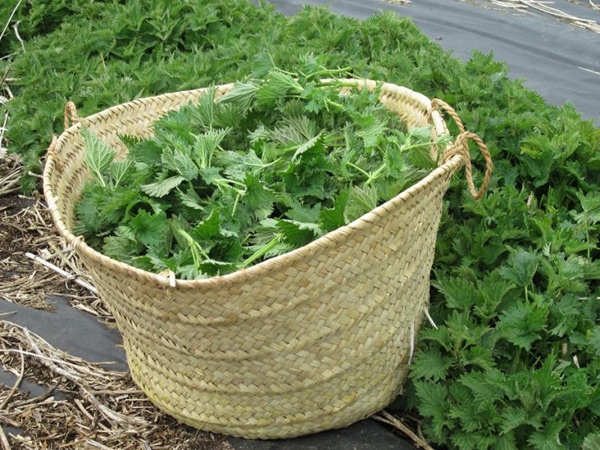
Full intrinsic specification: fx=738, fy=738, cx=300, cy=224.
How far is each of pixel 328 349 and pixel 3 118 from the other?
266 centimetres

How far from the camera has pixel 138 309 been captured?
1.92m

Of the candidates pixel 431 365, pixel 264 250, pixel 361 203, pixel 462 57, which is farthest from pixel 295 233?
pixel 462 57

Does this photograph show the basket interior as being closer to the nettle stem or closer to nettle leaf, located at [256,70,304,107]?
nettle leaf, located at [256,70,304,107]

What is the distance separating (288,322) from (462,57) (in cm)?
263

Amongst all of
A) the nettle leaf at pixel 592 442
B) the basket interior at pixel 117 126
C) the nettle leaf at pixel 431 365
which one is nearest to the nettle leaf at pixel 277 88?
the basket interior at pixel 117 126

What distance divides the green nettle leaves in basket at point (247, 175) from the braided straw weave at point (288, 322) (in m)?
0.09

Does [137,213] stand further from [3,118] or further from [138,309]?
[3,118]

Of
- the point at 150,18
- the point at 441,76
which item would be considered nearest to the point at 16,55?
the point at 150,18

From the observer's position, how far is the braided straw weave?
1.77 m

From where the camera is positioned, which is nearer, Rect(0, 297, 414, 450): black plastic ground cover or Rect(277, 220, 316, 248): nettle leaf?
Rect(277, 220, 316, 248): nettle leaf

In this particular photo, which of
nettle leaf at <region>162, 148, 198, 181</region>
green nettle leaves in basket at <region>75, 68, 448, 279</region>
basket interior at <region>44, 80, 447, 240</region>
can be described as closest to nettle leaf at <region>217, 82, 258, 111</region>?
green nettle leaves in basket at <region>75, 68, 448, 279</region>

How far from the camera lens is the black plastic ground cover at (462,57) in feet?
6.93

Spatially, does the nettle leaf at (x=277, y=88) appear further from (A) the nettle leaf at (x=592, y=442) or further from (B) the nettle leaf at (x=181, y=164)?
(A) the nettle leaf at (x=592, y=442)

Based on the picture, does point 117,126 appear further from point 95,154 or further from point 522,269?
point 522,269
